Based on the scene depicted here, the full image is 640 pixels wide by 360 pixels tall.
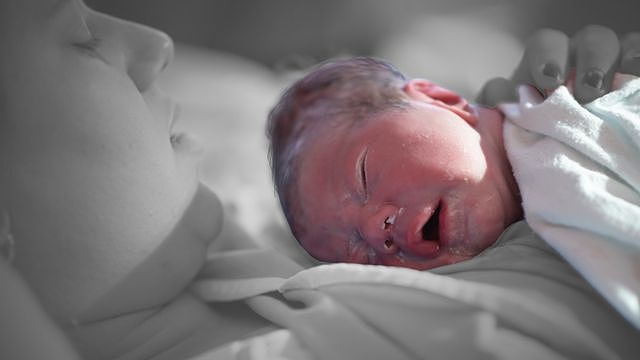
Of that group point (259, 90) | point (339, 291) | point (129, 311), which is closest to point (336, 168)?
point (339, 291)

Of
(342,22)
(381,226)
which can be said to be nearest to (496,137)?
(381,226)

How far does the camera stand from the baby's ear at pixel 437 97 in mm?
805

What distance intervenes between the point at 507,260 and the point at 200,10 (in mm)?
858

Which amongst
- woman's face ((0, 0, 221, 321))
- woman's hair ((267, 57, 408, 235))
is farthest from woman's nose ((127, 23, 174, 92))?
woman's hair ((267, 57, 408, 235))

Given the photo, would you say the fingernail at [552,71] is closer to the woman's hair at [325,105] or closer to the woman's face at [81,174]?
the woman's hair at [325,105]

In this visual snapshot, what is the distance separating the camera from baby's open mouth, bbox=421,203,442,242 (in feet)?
2.28

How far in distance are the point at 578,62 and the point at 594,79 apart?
2.6 inches

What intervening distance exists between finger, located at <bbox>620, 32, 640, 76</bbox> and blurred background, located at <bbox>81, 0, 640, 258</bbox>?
33cm

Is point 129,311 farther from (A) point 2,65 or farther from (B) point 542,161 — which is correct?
(B) point 542,161

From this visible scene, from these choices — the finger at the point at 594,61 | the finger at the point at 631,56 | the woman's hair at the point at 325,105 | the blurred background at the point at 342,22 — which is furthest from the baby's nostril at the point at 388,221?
the blurred background at the point at 342,22

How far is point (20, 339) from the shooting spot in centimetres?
48

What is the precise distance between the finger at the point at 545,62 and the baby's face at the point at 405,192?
0.15 metres

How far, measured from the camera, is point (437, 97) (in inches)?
33.5

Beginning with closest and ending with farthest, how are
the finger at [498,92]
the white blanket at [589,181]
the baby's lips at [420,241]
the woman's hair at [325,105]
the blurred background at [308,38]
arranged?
the white blanket at [589,181] → the baby's lips at [420,241] → the woman's hair at [325,105] → the finger at [498,92] → the blurred background at [308,38]
